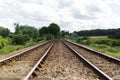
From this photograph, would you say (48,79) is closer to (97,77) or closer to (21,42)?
(97,77)

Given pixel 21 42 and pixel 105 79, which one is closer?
pixel 105 79

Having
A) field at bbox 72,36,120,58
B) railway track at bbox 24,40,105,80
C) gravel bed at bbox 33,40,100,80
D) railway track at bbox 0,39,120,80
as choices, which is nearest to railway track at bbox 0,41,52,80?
railway track at bbox 0,39,120,80

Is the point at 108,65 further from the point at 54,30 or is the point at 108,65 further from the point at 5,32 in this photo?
the point at 54,30

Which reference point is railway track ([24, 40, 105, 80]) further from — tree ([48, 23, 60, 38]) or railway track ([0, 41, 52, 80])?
tree ([48, 23, 60, 38])

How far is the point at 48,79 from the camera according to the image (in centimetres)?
848

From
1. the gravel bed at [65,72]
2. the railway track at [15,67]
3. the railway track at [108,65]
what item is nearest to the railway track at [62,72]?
the gravel bed at [65,72]

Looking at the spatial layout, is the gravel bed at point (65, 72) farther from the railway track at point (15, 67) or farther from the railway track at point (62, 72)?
the railway track at point (15, 67)

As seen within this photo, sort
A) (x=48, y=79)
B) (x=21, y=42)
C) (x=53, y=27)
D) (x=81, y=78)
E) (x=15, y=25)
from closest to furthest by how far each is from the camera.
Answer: (x=48, y=79) → (x=81, y=78) → (x=21, y=42) → (x=15, y=25) → (x=53, y=27)

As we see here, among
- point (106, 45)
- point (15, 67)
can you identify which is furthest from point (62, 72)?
point (106, 45)

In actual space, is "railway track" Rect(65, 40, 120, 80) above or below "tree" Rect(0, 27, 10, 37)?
below

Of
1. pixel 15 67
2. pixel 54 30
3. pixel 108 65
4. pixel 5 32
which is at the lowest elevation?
pixel 108 65

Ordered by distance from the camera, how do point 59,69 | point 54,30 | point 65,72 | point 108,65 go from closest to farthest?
point 65,72
point 59,69
point 108,65
point 54,30

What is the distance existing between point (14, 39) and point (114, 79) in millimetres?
56309

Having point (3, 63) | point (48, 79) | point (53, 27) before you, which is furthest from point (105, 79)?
point (53, 27)
